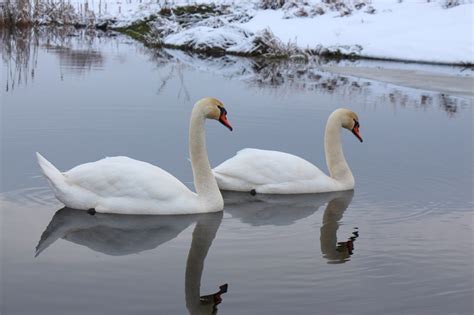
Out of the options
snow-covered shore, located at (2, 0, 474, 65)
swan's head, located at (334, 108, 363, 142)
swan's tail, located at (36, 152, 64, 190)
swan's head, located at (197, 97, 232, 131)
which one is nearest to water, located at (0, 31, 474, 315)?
swan's tail, located at (36, 152, 64, 190)

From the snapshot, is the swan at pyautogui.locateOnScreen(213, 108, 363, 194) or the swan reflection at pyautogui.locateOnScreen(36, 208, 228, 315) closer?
the swan reflection at pyautogui.locateOnScreen(36, 208, 228, 315)

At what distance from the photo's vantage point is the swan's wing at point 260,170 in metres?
7.83

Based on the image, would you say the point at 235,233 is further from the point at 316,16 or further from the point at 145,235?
the point at 316,16

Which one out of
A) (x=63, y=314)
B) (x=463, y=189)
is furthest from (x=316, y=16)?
(x=63, y=314)

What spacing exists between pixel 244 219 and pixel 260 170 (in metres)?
1.12

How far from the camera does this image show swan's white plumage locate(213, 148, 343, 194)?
25.7 feet

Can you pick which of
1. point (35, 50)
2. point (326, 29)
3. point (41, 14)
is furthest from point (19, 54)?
point (41, 14)

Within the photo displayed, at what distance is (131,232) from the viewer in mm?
6184

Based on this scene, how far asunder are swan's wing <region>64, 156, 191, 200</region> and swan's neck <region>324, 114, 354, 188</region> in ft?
7.11

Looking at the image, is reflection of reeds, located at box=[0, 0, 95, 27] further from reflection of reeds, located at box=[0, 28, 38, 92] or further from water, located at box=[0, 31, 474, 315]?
water, located at box=[0, 31, 474, 315]

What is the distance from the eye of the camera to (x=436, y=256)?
19.2 feet

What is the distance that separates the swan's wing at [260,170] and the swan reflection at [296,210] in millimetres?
130

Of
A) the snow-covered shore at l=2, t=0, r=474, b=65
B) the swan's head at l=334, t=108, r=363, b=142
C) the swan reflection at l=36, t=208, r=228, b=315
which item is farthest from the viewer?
the snow-covered shore at l=2, t=0, r=474, b=65

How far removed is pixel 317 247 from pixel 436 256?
862mm
